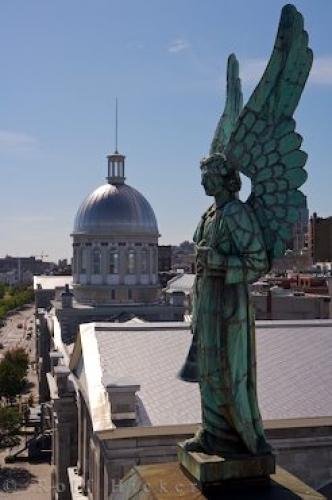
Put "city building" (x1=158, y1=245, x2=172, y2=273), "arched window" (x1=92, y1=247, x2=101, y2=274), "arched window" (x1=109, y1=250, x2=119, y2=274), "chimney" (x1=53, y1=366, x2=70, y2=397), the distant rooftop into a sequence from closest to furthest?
1. "chimney" (x1=53, y1=366, x2=70, y2=397)
2. "arched window" (x1=109, y1=250, x2=119, y2=274)
3. "arched window" (x1=92, y1=247, x2=101, y2=274)
4. the distant rooftop
5. "city building" (x1=158, y1=245, x2=172, y2=273)

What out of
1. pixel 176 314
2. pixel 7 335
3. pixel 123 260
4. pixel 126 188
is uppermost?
pixel 126 188

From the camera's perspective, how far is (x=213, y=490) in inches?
336

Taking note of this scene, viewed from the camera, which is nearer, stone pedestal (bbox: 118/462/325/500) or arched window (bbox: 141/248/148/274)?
stone pedestal (bbox: 118/462/325/500)

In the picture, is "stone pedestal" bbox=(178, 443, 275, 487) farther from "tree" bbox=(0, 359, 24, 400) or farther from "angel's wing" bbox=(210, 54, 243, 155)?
"tree" bbox=(0, 359, 24, 400)

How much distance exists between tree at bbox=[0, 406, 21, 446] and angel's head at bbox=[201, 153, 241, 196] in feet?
122

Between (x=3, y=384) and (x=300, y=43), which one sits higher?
(x=300, y=43)

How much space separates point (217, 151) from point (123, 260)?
39.0m

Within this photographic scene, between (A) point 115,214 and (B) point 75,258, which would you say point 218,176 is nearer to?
(A) point 115,214

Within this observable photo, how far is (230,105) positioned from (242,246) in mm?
2334

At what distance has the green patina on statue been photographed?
8719 mm

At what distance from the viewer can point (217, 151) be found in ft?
32.1

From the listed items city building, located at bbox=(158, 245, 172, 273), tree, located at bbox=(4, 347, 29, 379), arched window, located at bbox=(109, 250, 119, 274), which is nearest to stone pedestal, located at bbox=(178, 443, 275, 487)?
arched window, located at bbox=(109, 250, 119, 274)

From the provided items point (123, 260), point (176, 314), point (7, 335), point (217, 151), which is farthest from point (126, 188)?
point (7, 335)

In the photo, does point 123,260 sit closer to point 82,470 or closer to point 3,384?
point 3,384
